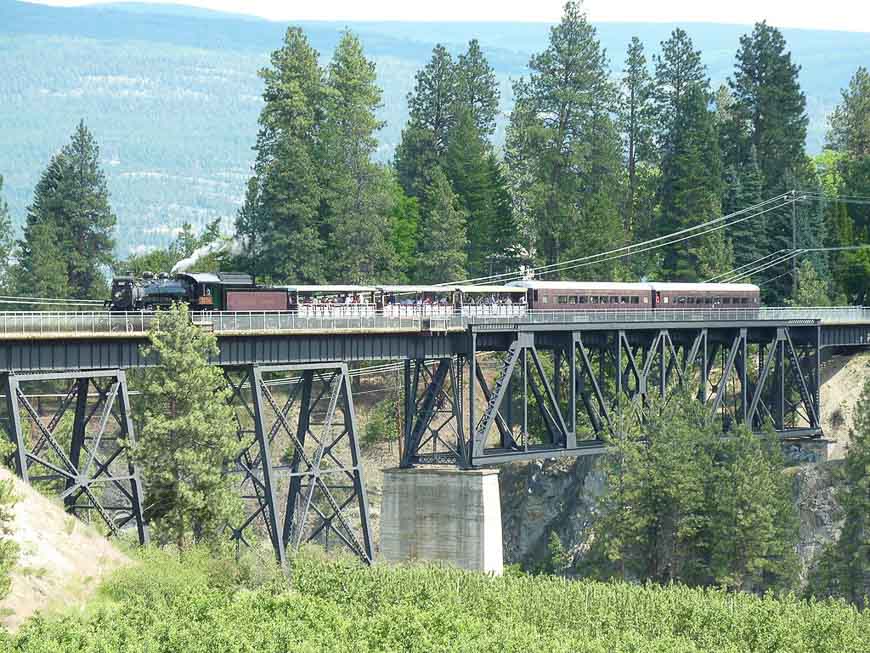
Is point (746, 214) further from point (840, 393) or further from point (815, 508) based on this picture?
point (815, 508)

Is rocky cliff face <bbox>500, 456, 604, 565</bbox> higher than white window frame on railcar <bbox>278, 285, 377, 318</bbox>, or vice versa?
white window frame on railcar <bbox>278, 285, 377, 318</bbox>

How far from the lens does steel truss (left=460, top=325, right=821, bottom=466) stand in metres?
73.2

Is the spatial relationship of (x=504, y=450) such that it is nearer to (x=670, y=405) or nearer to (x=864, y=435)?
(x=670, y=405)

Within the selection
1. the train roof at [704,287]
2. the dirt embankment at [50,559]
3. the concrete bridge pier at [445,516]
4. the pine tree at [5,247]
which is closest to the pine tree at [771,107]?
the train roof at [704,287]

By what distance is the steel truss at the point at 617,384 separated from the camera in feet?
240

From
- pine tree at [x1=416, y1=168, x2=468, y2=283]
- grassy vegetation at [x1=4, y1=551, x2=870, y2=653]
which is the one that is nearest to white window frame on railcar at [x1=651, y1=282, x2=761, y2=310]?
pine tree at [x1=416, y1=168, x2=468, y2=283]

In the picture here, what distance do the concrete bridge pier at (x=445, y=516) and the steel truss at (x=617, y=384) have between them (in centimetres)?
126

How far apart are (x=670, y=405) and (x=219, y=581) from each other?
28633mm

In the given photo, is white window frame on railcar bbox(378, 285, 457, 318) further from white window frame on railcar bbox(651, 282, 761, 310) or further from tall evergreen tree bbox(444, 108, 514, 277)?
tall evergreen tree bbox(444, 108, 514, 277)

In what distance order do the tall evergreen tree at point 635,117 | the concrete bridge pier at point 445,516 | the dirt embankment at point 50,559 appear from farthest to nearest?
the tall evergreen tree at point 635,117 → the concrete bridge pier at point 445,516 → the dirt embankment at point 50,559

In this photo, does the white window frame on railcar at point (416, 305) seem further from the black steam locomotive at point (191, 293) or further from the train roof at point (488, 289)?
the black steam locomotive at point (191, 293)

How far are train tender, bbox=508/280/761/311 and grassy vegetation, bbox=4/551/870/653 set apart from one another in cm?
2128

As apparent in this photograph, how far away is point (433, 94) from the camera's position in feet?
409

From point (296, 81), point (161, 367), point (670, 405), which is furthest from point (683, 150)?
point (161, 367)
